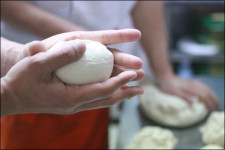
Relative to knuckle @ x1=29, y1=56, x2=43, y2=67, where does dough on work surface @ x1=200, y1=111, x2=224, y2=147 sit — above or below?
below

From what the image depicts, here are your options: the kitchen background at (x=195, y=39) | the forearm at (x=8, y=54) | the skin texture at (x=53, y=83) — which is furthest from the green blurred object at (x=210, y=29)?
the forearm at (x=8, y=54)

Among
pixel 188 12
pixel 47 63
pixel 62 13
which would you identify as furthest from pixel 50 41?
pixel 188 12

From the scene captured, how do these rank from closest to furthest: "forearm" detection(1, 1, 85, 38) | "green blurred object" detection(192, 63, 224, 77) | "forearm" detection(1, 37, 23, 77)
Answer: "forearm" detection(1, 37, 23, 77) → "forearm" detection(1, 1, 85, 38) → "green blurred object" detection(192, 63, 224, 77)

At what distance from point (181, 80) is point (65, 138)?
25.2 inches

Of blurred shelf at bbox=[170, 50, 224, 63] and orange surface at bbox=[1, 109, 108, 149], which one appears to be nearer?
orange surface at bbox=[1, 109, 108, 149]

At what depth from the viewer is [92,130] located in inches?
42.7

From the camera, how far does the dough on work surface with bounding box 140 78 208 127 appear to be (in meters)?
1.14

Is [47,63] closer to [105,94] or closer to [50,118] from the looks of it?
[105,94]

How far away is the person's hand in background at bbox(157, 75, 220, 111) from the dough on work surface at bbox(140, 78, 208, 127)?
0.02 meters

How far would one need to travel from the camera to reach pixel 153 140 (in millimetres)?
995

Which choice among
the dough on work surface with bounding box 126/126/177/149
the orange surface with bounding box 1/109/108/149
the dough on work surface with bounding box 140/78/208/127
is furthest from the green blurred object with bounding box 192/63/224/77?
the orange surface with bounding box 1/109/108/149

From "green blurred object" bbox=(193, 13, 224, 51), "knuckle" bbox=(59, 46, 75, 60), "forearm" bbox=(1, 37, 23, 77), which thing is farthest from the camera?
"green blurred object" bbox=(193, 13, 224, 51)

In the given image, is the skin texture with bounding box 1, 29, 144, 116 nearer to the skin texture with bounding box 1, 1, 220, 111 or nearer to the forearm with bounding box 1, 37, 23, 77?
the forearm with bounding box 1, 37, 23, 77

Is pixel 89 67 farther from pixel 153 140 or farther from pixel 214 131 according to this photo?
pixel 214 131
